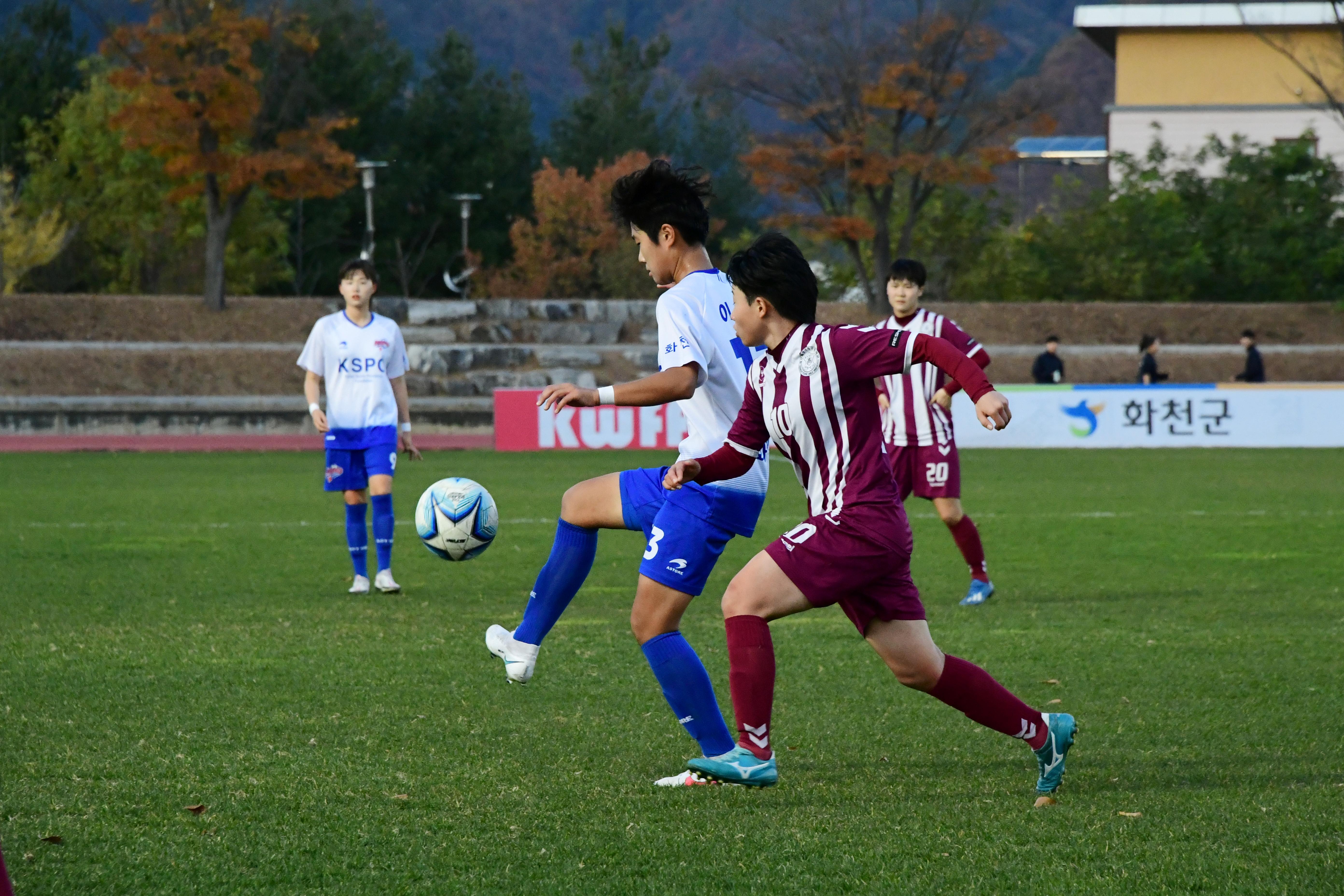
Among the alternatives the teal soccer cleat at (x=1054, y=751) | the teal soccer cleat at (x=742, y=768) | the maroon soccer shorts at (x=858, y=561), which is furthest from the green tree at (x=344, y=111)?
the teal soccer cleat at (x=1054, y=751)

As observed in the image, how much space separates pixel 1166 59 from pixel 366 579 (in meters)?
44.8

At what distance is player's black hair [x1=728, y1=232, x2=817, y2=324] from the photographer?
4.39 metres

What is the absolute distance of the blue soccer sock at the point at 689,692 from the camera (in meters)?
4.66

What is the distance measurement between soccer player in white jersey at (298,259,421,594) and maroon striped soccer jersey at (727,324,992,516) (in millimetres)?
5049

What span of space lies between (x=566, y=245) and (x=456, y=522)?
3777 centimetres

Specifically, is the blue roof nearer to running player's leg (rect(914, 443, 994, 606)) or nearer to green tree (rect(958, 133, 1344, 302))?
green tree (rect(958, 133, 1344, 302))

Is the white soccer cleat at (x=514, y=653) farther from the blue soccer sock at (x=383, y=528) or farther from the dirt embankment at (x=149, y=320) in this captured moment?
the dirt embankment at (x=149, y=320)

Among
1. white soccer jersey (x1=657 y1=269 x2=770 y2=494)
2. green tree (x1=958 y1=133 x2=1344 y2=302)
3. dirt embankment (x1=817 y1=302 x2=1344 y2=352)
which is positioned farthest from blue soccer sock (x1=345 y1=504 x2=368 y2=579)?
green tree (x1=958 y1=133 x2=1344 y2=302)

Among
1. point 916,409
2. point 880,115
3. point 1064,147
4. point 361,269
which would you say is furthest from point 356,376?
point 1064,147

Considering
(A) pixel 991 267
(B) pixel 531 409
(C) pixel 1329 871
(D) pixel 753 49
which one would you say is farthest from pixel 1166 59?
(D) pixel 753 49

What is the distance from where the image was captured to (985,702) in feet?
14.4

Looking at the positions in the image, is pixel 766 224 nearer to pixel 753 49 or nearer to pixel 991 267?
pixel 991 267

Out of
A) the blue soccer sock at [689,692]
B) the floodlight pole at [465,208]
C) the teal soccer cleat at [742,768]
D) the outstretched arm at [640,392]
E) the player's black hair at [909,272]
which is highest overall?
the floodlight pole at [465,208]

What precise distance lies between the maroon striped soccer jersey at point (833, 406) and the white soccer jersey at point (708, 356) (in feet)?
0.92
